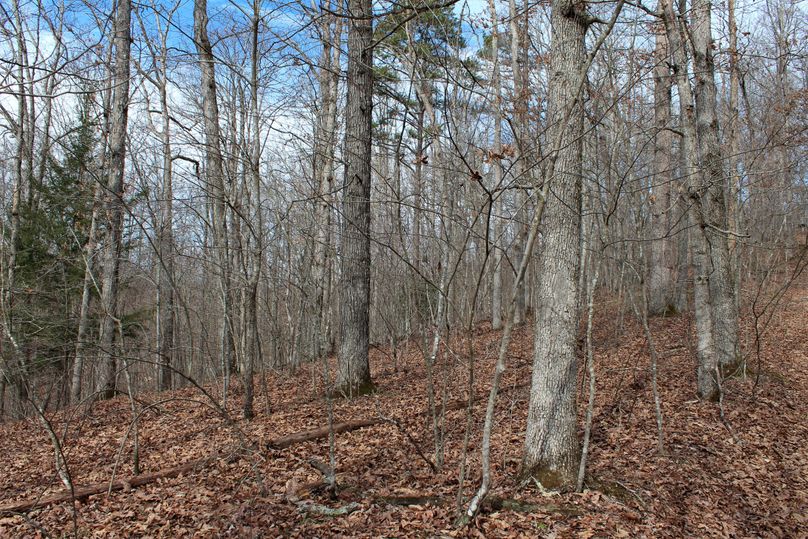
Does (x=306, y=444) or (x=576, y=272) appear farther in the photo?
(x=306, y=444)

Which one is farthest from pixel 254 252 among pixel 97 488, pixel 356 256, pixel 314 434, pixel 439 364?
pixel 439 364

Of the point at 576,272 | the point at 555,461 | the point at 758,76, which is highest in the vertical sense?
the point at 758,76

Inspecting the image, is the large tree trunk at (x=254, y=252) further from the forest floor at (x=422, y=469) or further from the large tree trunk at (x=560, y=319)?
the large tree trunk at (x=560, y=319)

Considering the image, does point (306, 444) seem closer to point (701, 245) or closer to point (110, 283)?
point (701, 245)

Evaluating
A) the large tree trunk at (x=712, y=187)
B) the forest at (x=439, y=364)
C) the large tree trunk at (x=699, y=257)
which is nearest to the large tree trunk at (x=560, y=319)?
the forest at (x=439, y=364)

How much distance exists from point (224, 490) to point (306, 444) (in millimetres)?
1030

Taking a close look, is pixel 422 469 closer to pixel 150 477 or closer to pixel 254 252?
pixel 150 477

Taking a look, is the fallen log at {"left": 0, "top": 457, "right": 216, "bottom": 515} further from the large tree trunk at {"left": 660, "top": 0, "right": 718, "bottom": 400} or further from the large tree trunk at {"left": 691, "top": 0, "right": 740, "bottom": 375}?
the large tree trunk at {"left": 691, "top": 0, "right": 740, "bottom": 375}

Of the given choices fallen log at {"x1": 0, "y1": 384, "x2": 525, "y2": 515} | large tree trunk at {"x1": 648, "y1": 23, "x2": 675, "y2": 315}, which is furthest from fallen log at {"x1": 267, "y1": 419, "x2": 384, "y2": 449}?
large tree trunk at {"x1": 648, "y1": 23, "x2": 675, "y2": 315}

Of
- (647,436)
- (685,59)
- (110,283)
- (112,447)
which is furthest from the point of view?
(110,283)

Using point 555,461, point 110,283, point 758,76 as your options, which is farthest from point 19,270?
point 758,76

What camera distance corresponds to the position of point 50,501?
4023mm

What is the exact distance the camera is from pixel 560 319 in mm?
3588

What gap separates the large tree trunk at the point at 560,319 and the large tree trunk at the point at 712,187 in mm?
2863
